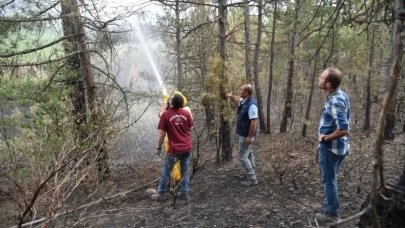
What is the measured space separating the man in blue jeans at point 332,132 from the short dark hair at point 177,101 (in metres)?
2.39

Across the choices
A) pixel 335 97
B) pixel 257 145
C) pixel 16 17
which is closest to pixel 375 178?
pixel 335 97

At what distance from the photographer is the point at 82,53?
7.82 meters

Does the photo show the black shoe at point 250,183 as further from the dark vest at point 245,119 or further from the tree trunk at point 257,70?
the tree trunk at point 257,70

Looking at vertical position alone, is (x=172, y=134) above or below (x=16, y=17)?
below

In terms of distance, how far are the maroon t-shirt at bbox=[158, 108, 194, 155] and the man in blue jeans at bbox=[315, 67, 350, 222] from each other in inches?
94.4

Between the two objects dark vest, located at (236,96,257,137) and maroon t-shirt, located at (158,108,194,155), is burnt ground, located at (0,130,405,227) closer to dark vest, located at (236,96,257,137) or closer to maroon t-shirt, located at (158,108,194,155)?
dark vest, located at (236,96,257,137)

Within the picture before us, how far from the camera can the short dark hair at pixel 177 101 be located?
17.5ft

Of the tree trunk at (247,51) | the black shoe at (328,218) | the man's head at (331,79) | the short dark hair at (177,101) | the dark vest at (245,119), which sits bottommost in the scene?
the black shoe at (328,218)

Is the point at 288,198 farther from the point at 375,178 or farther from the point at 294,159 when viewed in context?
the point at 375,178

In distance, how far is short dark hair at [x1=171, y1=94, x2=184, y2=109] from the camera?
5344mm

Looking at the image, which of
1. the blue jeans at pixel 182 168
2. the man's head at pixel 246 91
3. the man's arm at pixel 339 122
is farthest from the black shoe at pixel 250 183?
the man's arm at pixel 339 122

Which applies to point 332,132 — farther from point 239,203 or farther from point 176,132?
point 176,132

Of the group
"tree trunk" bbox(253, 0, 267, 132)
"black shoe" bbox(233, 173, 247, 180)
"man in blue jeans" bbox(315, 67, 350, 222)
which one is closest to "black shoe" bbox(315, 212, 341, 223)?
"man in blue jeans" bbox(315, 67, 350, 222)

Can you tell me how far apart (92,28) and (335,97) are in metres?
5.82
